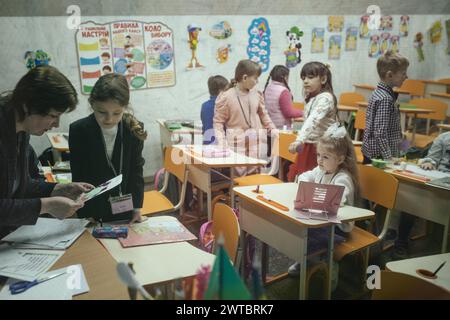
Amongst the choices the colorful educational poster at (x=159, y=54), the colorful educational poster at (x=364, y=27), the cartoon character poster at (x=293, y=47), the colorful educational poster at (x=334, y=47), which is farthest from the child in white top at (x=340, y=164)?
the colorful educational poster at (x=364, y=27)

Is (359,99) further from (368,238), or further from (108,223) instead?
(108,223)

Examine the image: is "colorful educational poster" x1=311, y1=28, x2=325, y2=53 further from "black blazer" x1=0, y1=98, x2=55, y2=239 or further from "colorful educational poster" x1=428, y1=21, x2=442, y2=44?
"black blazer" x1=0, y1=98, x2=55, y2=239

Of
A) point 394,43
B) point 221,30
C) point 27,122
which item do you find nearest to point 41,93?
point 27,122

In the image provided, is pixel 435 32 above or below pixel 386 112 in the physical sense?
above

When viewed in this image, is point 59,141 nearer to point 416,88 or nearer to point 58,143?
point 58,143

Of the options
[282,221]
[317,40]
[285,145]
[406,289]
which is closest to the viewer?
[406,289]

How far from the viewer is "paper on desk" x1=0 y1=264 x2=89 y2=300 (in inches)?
52.1

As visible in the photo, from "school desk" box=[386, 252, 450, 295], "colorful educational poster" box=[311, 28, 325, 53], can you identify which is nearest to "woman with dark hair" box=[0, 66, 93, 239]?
"school desk" box=[386, 252, 450, 295]

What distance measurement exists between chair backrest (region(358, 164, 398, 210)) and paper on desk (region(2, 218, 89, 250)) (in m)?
1.83

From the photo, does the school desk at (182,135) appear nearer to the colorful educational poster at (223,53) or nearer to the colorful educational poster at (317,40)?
the colorful educational poster at (223,53)

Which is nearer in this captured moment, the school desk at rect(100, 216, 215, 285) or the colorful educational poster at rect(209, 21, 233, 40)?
the school desk at rect(100, 216, 215, 285)

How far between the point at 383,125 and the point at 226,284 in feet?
8.64

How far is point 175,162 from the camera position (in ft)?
10.9

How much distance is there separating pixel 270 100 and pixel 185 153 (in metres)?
1.51
